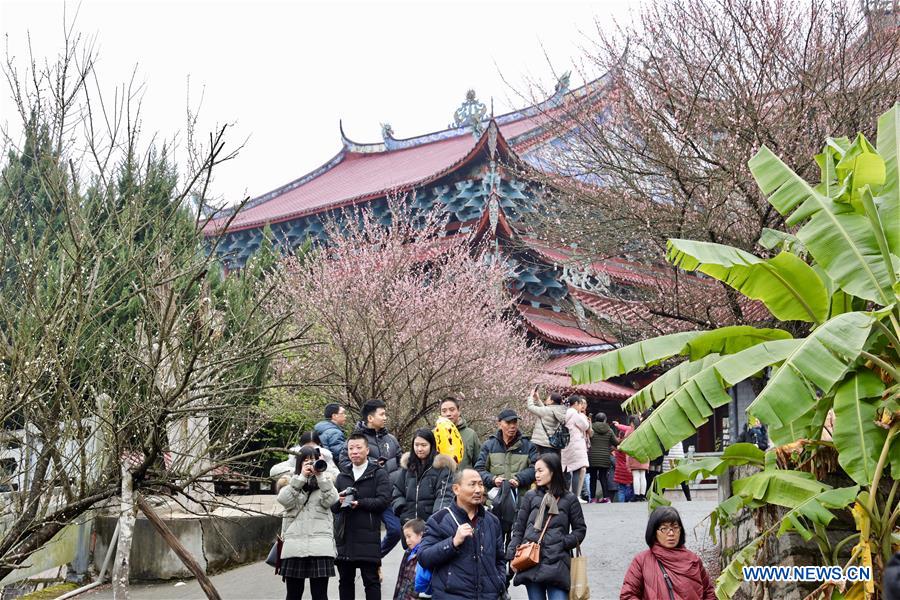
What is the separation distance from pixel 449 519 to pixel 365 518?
192 cm

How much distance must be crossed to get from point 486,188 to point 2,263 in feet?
70.5

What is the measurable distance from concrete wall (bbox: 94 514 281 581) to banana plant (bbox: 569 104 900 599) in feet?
18.2

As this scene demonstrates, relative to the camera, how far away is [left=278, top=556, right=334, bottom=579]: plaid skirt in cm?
776

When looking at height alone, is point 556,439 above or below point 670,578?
above

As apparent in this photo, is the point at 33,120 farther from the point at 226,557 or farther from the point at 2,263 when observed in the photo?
the point at 226,557

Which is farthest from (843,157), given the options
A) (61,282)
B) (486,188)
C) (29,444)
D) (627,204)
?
(486,188)

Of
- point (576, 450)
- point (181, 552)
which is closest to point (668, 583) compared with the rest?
point (181, 552)

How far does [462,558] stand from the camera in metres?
6.21

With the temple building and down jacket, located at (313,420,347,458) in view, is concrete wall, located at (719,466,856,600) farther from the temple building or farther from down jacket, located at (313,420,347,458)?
the temple building

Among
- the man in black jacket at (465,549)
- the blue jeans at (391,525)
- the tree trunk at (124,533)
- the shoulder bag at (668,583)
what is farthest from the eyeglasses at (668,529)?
the tree trunk at (124,533)

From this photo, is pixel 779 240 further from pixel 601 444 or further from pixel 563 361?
pixel 563 361

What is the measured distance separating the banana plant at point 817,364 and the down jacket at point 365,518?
1.92m

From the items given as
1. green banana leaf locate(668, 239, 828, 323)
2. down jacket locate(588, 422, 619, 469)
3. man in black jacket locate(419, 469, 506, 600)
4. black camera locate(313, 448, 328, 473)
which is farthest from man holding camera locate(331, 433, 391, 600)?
down jacket locate(588, 422, 619, 469)
